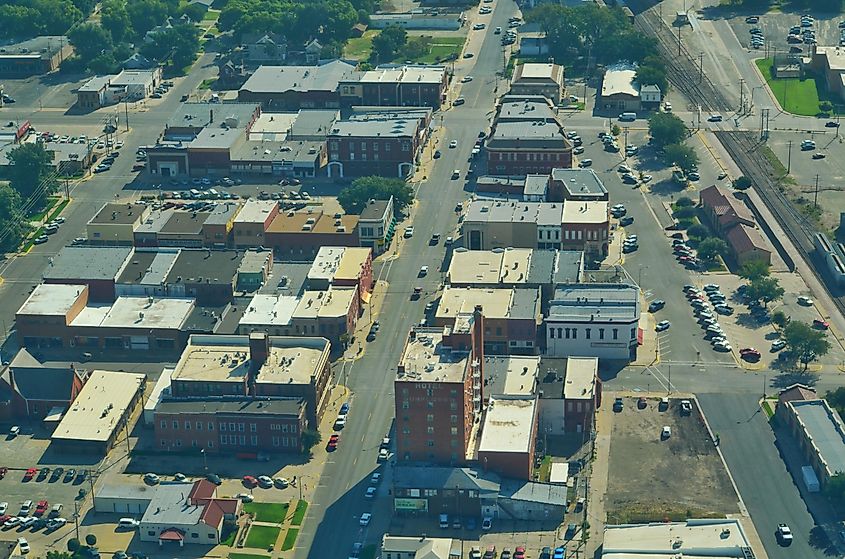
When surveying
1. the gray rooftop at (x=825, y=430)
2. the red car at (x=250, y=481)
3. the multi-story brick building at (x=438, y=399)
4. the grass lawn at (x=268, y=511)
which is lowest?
the red car at (x=250, y=481)

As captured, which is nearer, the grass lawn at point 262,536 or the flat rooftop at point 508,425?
the grass lawn at point 262,536

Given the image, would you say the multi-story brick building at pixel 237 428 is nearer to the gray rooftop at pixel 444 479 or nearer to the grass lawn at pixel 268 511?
the grass lawn at pixel 268 511

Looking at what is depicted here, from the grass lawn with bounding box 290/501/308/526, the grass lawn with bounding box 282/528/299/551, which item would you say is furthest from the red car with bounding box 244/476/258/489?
the grass lawn with bounding box 282/528/299/551

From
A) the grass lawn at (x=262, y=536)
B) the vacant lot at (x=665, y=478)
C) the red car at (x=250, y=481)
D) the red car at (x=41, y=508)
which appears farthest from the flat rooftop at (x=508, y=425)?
the red car at (x=41, y=508)

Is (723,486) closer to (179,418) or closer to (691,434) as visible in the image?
(691,434)

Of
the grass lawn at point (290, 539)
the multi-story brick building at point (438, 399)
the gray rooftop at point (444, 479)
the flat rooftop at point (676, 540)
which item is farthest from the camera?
the multi-story brick building at point (438, 399)

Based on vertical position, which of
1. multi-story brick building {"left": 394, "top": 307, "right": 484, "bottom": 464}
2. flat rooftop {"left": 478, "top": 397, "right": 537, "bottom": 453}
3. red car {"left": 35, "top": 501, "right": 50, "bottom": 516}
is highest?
multi-story brick building {"left": 394, "top": 307, "right": 484, "bottom": 464}

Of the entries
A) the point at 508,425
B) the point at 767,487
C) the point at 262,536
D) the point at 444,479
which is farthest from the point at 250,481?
the point at 767,487

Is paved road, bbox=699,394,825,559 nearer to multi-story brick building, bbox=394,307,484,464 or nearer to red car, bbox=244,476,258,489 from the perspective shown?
multi-story brick building, bbox=394,307,484,464
